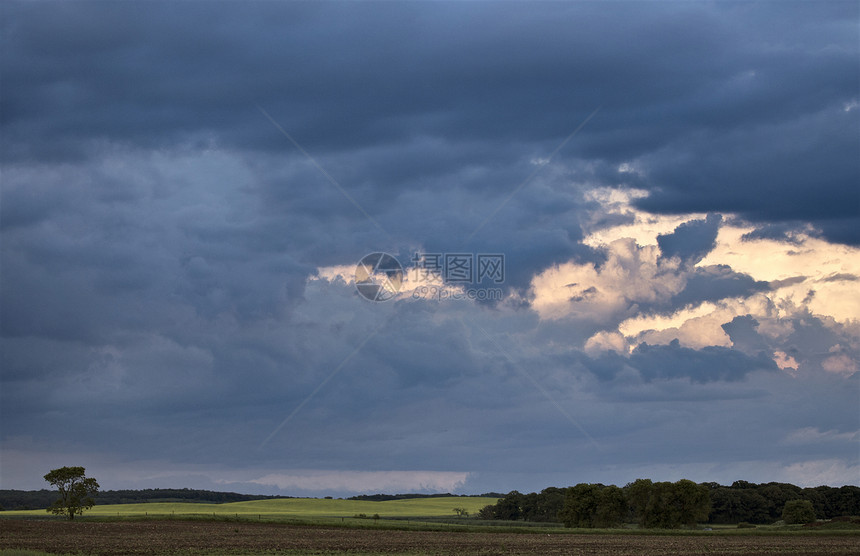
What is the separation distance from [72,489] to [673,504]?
9874cm

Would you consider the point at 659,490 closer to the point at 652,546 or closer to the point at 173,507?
the point at 652,546

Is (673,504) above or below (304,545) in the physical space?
above

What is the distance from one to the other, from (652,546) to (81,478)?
101346 millimetres

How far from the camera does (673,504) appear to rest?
126 m

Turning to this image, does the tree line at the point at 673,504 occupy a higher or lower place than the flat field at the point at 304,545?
higher

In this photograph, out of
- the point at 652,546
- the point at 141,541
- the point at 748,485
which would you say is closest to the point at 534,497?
the point at 748,485

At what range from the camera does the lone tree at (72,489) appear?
445 feet

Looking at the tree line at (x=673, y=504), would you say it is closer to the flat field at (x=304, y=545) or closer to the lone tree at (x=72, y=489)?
the flat field at (x=304, y=545)

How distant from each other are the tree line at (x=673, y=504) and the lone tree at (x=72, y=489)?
80.0 meters

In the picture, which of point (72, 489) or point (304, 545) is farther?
point (72, 489)

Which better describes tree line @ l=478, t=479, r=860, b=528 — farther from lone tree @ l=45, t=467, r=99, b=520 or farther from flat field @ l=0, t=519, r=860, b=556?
lone tree @ l=45, t=467, r=99, b=520

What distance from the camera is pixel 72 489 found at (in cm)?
13625

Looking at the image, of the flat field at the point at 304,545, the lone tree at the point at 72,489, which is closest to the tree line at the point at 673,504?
the flat field at the point at 304,545

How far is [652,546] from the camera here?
7681 centimetres
